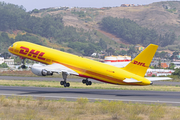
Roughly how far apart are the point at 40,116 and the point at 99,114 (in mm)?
5249

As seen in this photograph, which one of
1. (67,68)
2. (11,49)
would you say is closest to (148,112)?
(67,68)

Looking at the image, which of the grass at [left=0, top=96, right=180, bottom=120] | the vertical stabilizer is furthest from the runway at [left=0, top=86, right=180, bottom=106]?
the grass at [left=0, top=96, right=180, bottom=120]

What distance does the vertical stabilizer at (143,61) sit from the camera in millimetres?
45812

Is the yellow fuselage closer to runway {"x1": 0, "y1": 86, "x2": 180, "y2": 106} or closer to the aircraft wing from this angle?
the aircraft wing

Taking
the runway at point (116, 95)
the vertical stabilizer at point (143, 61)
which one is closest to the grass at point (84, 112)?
the runway at point (116, 95)

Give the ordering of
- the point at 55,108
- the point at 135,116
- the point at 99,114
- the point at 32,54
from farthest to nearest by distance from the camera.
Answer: the point at 32,54
the point at 55,108
the point at 99,114
the point at 135,116

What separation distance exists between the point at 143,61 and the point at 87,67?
9112 millimetres

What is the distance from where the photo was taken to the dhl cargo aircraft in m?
46.5

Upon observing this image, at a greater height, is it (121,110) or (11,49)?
(11,49)

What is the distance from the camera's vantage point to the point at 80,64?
52.3 meters

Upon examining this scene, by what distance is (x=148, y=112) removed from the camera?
31.3 meters

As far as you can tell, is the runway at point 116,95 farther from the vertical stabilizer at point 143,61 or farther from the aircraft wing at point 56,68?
the vertical stabilizer at point 143,61

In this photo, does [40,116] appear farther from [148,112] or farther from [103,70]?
[103,70]

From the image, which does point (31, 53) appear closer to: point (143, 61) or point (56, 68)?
point (56, 68)
